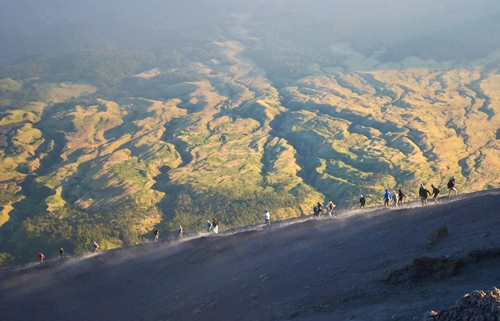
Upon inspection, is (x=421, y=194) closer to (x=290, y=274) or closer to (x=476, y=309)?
(x=290, y=274)

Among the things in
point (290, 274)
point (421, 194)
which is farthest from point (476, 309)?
point (421, 194)

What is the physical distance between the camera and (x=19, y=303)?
63.9 metres

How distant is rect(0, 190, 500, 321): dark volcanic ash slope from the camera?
32.8 m

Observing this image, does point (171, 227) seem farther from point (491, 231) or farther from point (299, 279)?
point (491, 231)

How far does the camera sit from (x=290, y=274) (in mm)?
45750

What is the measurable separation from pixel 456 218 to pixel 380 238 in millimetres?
7186

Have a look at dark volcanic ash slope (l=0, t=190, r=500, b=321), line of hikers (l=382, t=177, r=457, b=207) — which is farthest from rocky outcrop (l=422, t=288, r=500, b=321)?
line of hikers (l=382, t=177, r=457, b=207)

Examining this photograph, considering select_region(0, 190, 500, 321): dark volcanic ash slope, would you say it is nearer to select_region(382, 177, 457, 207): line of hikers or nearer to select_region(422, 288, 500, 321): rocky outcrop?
select_region(382, 177, 457, 207): line of hikers

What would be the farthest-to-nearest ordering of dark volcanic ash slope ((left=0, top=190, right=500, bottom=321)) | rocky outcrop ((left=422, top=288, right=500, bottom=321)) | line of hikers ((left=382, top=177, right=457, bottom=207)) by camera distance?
line of hikers ((left=382, top=177, right=457, bottom=207)), dark volcanic ash slope ((left=0, top=190, right=500, bottom=321)), rocky outcrop ((left=422, top=288, right=500, bottom=321))

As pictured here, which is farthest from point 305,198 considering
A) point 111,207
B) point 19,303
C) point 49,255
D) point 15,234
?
point 19,303

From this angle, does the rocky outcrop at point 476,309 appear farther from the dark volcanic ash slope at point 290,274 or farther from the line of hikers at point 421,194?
the line of hikers at point 421,194

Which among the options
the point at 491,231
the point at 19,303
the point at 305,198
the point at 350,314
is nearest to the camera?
the point at 350,314

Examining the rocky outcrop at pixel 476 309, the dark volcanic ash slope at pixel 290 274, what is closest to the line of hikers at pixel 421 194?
the dark volcanic ash slope at pixel 290 274

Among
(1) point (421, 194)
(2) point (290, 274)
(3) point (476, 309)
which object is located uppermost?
(3) point (476, 309)
